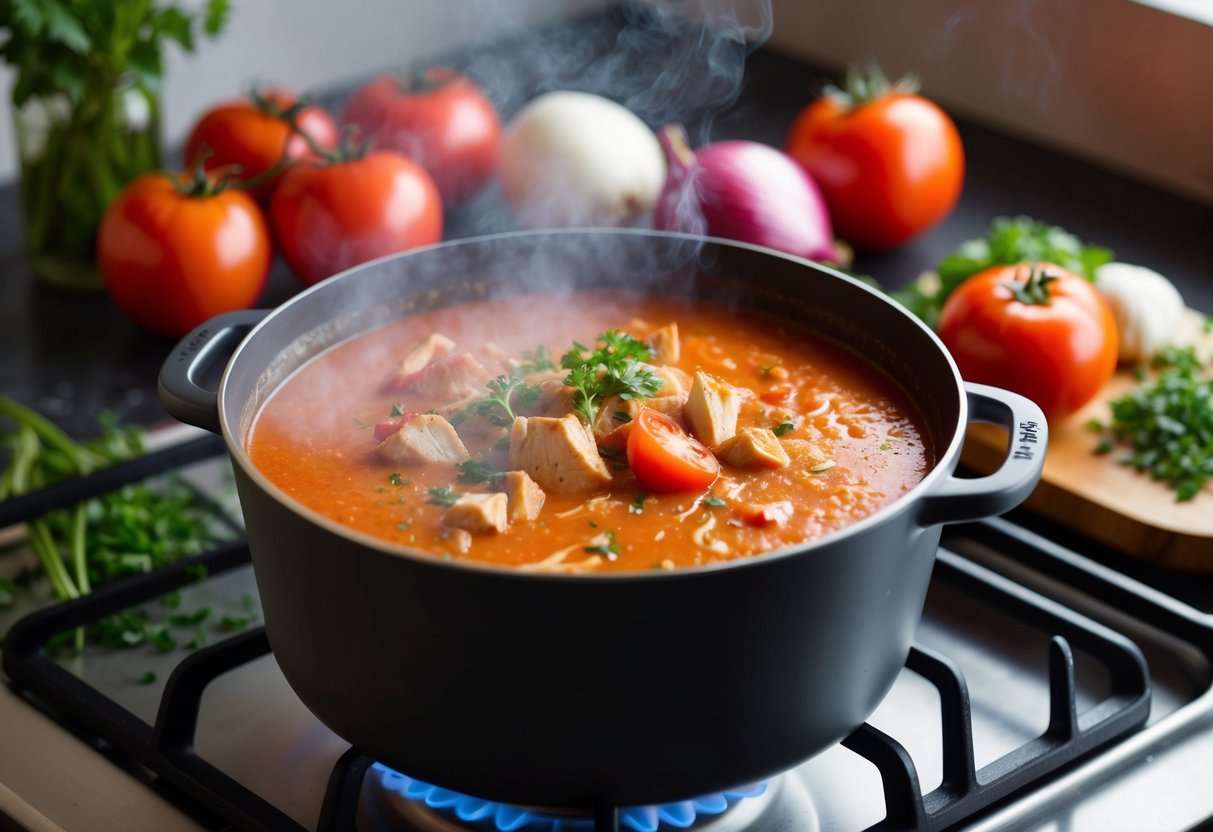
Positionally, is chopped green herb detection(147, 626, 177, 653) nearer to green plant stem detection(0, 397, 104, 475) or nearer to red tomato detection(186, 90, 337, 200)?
green plant stem detection(0, 397, 104, 475)

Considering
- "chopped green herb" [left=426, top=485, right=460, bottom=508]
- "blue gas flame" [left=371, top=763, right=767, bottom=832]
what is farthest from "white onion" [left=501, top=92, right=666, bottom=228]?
"blue gas flame" [left=371, top=763, right=767, bottom=832]

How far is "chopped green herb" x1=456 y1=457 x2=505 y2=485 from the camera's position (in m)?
1.22

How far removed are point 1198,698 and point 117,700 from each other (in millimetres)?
1066

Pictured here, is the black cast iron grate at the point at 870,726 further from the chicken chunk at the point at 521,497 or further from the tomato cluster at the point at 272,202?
the tomato cluster at the point at 272,202

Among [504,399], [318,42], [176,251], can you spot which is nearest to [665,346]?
[504,399]

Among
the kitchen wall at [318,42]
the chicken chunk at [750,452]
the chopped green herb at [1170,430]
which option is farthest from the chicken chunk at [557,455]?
the kitchen wall at [318,42]

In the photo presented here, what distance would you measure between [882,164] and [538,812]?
135cm

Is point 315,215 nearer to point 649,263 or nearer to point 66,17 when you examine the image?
point 66,17

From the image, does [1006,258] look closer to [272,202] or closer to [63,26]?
[272,202]

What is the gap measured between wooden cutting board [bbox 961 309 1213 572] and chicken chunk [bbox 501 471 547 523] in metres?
0.72

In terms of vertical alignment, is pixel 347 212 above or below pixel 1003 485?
below

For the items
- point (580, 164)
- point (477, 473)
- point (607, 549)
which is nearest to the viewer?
point (607, 549)

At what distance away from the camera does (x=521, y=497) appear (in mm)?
1163

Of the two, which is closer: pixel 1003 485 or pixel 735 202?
pixel 1003 485
